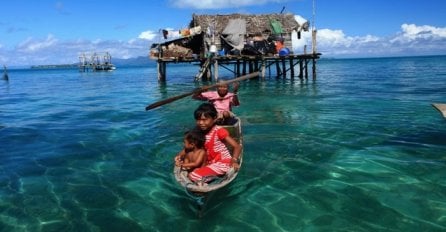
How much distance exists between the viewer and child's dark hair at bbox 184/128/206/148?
6832mm

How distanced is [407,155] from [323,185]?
317cm

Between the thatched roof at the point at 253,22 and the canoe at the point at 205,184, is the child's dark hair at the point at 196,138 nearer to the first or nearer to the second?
the canoe at the point at 205,184

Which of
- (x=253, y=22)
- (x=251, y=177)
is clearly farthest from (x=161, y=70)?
(x=251, y=177)

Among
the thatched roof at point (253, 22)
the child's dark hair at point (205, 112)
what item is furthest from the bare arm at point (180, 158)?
the thatched roof at point (253, 22)

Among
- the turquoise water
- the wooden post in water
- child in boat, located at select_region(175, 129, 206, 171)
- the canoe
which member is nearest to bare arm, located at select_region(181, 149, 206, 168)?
child in boat, located at select_region(175, 129, 206, 171)

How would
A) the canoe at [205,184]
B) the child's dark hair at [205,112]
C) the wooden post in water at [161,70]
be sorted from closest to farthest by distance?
the canoe at [205,184], the child's dark hair at [205,112], the wooden post in water at [161,70]

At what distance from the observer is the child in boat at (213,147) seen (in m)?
6.80

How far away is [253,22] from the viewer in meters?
36.0

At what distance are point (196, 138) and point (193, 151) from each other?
0.81 feet

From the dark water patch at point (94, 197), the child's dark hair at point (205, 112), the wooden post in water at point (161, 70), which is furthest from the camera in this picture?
the wooden post in water at point (161, 70)

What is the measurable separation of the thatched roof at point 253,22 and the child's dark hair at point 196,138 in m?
28.9

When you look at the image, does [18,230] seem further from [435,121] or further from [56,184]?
[435,121]

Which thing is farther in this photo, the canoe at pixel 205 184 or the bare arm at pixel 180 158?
the bare arm at pixel 180 158

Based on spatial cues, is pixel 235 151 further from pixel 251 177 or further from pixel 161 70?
pixel 161 70
